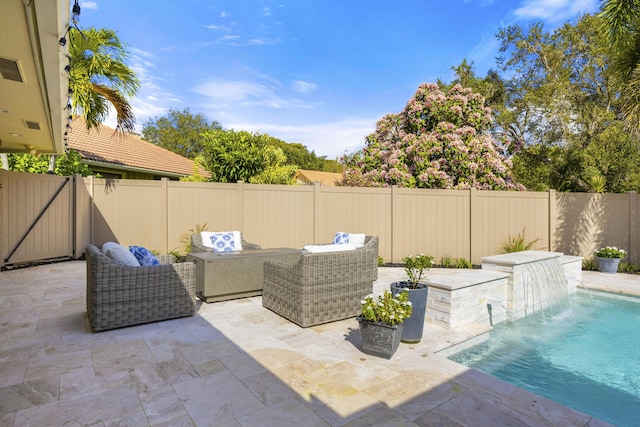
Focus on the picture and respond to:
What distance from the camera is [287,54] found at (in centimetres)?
1367

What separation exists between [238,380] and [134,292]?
180 centimetres

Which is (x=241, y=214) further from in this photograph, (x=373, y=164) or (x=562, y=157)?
(x=562, y=157)

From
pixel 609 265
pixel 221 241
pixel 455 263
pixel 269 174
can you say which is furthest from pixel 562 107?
pixel 221 241

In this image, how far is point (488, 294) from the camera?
4.49 meters

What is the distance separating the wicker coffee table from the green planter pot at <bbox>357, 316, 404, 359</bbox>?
2291 mm

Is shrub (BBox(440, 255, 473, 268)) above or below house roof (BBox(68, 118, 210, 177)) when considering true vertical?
below

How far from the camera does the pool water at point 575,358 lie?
9.00 feet

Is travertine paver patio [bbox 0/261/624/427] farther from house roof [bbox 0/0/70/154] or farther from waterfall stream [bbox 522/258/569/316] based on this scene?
house roof [bbox 0/0/70/154]

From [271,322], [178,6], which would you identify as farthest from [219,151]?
[271,322]

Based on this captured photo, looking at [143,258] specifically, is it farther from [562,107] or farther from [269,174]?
[562,107]

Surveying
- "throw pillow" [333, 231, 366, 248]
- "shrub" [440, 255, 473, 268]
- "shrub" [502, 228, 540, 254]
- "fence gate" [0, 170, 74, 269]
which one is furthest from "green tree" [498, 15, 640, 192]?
"fence gate" [0, 170, 74, 269]

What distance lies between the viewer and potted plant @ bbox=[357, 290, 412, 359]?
118 inches

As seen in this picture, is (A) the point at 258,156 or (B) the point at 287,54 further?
(B) the point at 287,54

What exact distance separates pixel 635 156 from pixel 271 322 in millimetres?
10146
